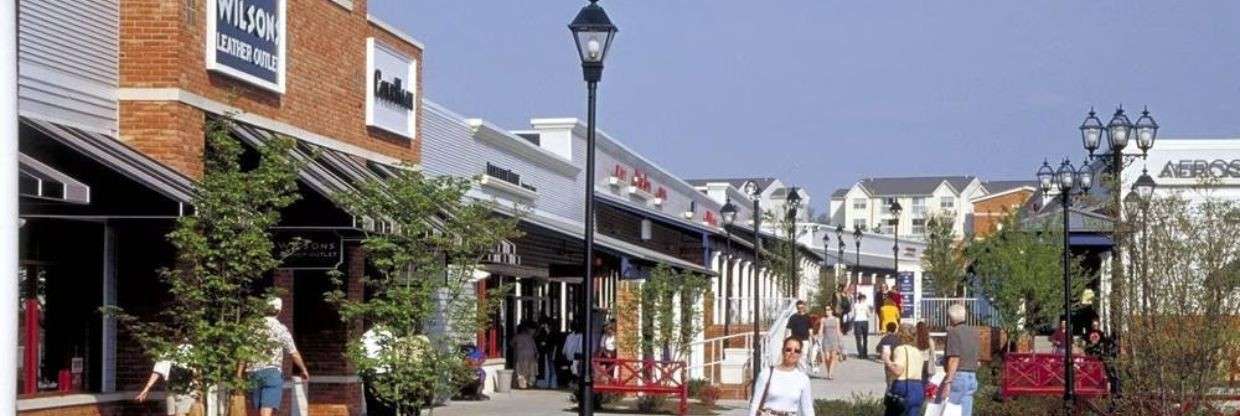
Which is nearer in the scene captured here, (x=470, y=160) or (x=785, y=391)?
(x=785, y=391)

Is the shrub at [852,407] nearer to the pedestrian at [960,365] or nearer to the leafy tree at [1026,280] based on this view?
the pedestrian at [960,365]

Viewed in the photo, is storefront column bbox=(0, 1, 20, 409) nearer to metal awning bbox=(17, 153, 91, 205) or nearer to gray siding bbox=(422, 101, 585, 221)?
metal awning bbox=(17, 153, 91, 205)

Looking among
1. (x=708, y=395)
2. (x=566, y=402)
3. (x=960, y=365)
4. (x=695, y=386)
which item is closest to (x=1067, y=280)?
Result: (x=708, y=395)

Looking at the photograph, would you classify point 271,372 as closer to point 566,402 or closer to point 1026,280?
point 566,402

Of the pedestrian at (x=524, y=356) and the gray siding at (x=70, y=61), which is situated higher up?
the gray siding at (x=70, y=61)

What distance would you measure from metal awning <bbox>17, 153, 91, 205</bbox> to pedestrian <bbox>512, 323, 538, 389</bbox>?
2236 cm

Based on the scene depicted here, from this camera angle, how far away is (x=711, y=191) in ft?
255

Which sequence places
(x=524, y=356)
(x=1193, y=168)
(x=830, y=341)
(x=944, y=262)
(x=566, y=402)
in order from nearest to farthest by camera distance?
1. (x=566, y=402)
2. (x=524, y=356)
3. (x=830, y=341)
4. (x=1193, y=168)
5. (x=944, y=262)

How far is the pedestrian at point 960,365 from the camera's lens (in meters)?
19.4

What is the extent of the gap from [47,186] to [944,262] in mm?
45999

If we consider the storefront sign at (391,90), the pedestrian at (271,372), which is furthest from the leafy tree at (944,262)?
the pedestrian at (271,372)

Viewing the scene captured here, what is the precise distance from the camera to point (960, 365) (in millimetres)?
19578

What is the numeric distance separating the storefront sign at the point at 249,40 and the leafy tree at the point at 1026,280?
25.1 m

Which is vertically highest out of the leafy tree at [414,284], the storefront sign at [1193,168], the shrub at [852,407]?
the storefront sign at [1193,168]
